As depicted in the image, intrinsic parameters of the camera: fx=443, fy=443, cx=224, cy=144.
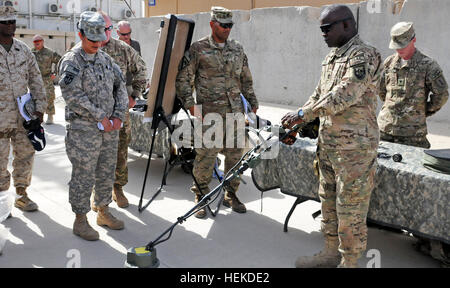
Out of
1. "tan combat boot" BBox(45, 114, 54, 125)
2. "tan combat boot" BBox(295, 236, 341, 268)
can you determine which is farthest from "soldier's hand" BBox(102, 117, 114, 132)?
"tan combat boot" BBox(45, 114, 54, 125)

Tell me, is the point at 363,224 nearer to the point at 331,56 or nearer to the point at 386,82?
the point at 331,56

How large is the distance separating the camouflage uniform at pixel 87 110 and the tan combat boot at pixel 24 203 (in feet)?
2.98

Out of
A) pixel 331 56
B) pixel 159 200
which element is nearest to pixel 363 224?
pixel 331 56

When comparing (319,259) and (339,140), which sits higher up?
(339,140)

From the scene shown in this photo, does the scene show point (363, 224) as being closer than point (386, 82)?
Yes

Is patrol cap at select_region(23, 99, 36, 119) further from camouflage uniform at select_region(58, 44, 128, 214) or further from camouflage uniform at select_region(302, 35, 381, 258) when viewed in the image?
camouflage uniform at select_region(302, 35, 381, 258)

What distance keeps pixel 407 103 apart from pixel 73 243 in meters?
3.22

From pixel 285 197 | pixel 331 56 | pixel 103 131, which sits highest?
pixel 331 56

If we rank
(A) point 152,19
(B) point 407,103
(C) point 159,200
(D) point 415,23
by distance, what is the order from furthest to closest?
(A) point 152,19 → (D) point 415,23 → (C) point 159,200 → (B) point 407,103

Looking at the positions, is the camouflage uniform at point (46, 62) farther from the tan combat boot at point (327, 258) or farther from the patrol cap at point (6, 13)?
the tan combat boot at point (327, 258)

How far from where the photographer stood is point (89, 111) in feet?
11.2

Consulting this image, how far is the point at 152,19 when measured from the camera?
44.2ft

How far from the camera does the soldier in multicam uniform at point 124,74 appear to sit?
172 inches

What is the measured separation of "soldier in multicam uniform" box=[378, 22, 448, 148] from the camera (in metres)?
4.02
